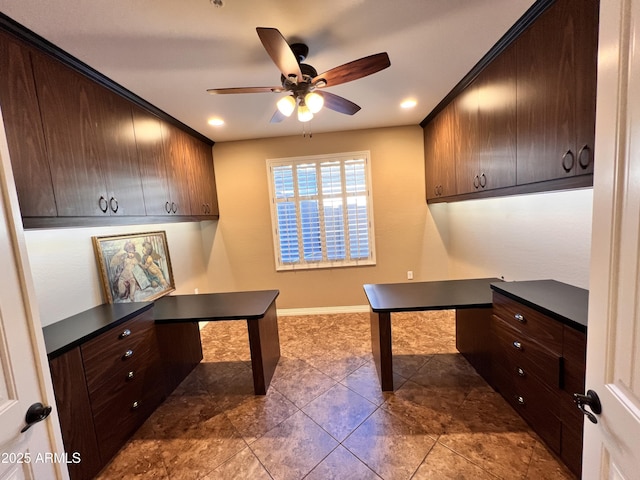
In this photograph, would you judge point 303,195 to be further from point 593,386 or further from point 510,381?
point 593,386

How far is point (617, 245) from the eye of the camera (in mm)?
688

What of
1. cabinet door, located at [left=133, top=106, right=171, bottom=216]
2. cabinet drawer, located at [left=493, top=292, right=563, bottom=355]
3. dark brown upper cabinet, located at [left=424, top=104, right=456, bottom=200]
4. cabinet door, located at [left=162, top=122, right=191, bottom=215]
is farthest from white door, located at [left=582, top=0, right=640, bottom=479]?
cabinet door, located at [left=162, top=122, right=191, bottom=215]

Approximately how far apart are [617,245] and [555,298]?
1.28m

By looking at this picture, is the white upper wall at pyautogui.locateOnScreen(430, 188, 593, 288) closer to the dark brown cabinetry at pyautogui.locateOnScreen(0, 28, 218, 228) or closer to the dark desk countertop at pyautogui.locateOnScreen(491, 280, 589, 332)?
the dark desk countertop at pyautogui.locateOnScreen(491, 280, 589, 332)

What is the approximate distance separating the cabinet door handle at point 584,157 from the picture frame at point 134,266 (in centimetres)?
336

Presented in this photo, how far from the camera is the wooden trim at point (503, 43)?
4.85 feet

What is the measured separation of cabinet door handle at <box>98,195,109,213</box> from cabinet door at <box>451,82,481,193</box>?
9.62 feet

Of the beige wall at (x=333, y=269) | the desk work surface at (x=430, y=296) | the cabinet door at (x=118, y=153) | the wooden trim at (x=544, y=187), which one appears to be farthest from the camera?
the beige wall at (x=333, y=269)

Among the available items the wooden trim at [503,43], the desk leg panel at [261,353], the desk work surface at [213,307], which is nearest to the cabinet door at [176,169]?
the desk work surface at [213,307]

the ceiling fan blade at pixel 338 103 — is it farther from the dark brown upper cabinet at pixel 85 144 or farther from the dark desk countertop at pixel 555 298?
the dark desk countertop at pixel 555 298

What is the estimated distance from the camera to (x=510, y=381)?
1.91 meters

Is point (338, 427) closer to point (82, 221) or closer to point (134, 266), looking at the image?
point (82, 221)

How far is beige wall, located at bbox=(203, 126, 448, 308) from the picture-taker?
12.3 feet

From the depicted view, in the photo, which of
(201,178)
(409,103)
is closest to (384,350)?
(409,103)
